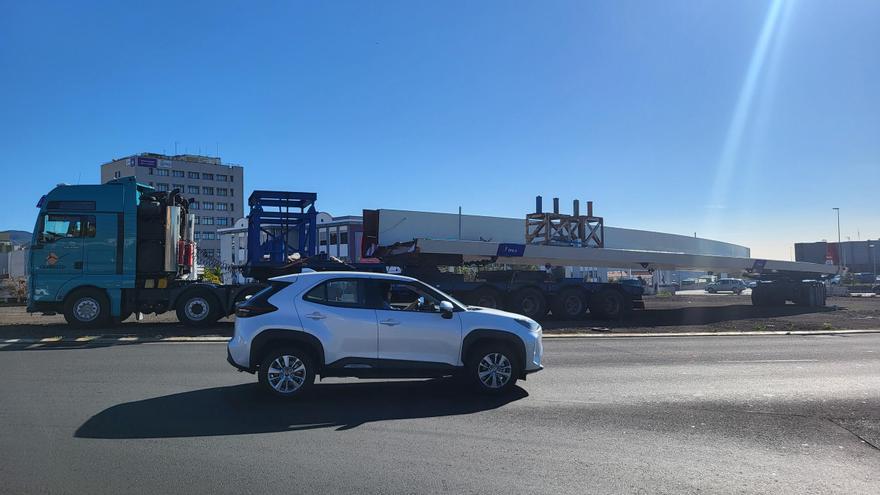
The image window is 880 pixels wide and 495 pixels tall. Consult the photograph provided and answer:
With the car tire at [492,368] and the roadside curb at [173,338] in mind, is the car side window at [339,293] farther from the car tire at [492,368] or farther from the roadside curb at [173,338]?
the roadside curb at [173,338]

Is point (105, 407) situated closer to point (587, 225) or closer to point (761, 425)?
point (761, 425)

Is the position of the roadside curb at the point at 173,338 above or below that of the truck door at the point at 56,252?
below

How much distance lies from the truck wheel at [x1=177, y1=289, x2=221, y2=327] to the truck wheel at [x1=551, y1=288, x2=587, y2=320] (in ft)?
36.2

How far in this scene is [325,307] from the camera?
792 centimetres

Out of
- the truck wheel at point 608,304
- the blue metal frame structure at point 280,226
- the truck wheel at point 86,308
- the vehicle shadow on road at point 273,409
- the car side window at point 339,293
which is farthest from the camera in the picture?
the truck wheel at point 608,304

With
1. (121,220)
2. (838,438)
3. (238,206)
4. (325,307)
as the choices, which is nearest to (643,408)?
(838,438)

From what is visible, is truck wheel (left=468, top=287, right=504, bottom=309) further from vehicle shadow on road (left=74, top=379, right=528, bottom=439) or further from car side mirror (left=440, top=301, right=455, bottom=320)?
car side mirror (left=440, top=301, right=455, bottom=320)

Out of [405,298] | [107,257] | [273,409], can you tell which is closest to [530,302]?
[107,257]

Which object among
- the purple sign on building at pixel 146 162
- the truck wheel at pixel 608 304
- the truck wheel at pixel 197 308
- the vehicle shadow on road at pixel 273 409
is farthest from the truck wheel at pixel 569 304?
the purple sign on building at pixel 146 162

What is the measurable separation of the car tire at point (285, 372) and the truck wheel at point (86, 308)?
1060cm

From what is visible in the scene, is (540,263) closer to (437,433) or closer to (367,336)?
(367,336)

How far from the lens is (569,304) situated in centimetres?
2183

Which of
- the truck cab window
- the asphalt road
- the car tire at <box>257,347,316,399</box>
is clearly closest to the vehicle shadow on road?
the asphalt road

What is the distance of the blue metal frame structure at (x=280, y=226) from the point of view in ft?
63.7
